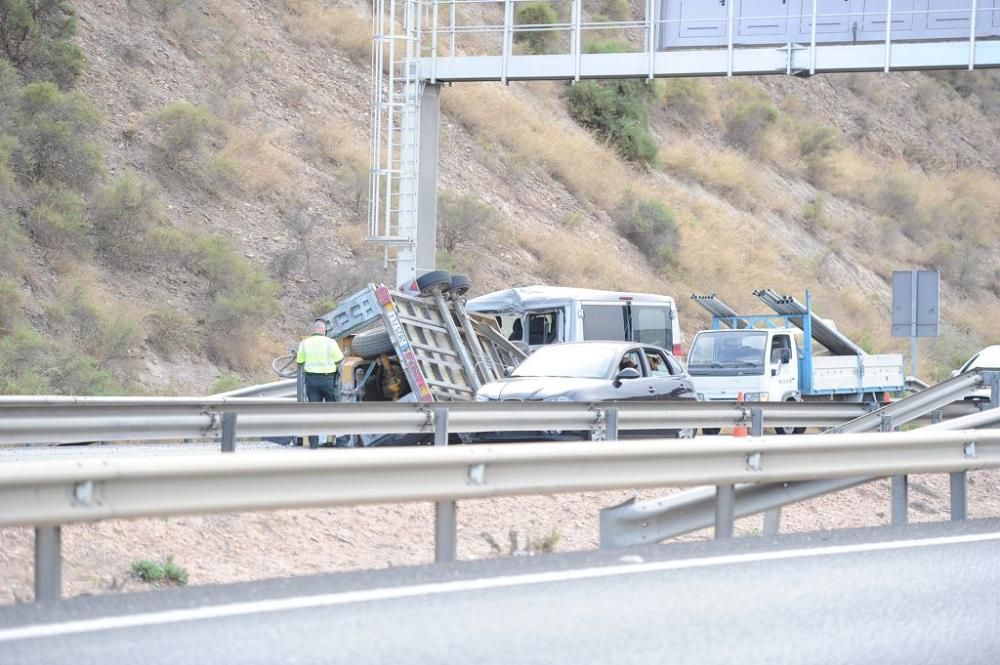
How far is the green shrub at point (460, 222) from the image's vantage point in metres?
32.5

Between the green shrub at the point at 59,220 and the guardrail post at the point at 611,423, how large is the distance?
42.7 feet

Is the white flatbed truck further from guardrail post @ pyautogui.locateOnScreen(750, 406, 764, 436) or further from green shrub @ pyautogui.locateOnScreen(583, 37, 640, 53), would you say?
green shrub @ pyautogui.locateOnScreen(583, 37, 640, 53)

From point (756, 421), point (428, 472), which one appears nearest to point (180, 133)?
point (756, 421)

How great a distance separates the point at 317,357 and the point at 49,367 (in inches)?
212

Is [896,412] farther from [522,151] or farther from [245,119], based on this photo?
[522,151]

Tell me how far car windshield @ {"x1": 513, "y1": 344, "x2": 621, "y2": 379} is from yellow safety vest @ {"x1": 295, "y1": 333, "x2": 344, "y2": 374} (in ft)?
7.92

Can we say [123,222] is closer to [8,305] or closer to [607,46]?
[8,305]

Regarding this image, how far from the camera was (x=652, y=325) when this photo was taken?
2283 centimetres

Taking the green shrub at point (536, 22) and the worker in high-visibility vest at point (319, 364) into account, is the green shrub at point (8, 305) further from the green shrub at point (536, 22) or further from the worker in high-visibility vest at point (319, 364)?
the green shrub at point (536, 22)

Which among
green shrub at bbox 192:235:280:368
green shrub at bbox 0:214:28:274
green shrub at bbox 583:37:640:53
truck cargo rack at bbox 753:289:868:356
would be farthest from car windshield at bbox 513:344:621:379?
green shrub at bbox 583:37:640:53

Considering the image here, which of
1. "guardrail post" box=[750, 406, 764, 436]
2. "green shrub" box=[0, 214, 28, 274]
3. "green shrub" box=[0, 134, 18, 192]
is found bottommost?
"guardrail post" box=[750, 406, 764, 436]

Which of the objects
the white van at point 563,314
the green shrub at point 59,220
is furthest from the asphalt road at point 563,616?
the green shrub at point 59,220

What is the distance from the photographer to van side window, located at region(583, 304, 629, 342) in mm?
21647

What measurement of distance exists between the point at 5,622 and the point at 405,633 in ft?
5.67
